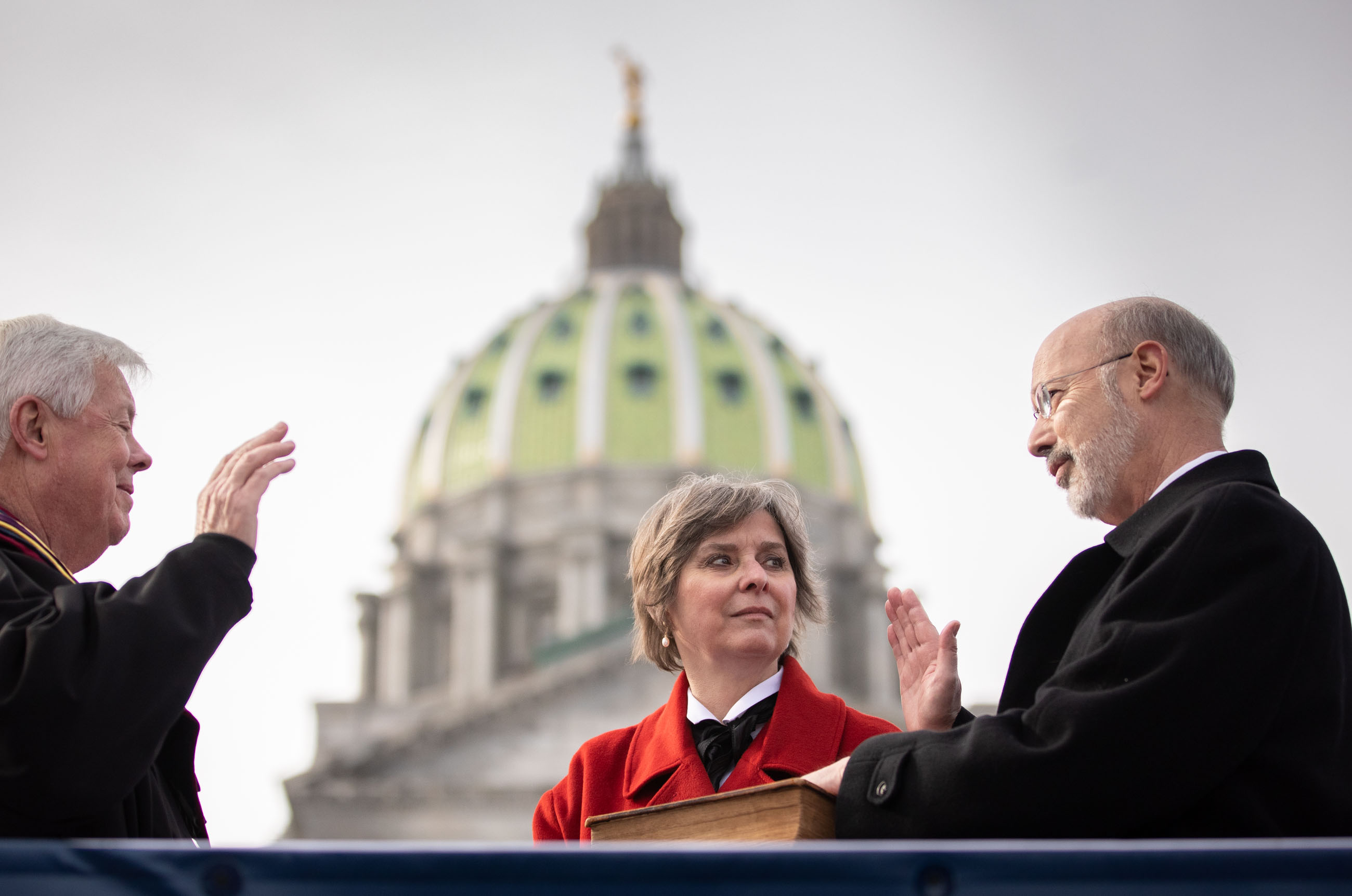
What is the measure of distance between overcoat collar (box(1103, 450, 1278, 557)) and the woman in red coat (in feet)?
2.59

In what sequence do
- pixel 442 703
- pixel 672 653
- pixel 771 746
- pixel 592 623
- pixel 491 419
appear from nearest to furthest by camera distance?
pixel 771 746
pixel 672 653
pixel 442 703
pixel 592 623
pixel 491 419

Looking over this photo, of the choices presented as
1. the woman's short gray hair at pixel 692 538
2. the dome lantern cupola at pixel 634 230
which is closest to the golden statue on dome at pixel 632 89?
the dome lantern cupola at pixel 634 230

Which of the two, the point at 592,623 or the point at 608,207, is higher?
the point at 608,207

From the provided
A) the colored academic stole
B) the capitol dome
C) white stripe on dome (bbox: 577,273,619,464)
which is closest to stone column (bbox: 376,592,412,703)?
the capitol dome

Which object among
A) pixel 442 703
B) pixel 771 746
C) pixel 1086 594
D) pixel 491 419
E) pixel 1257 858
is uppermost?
pixel 491 419

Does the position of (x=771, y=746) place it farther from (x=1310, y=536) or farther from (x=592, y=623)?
(x=592, y=623)

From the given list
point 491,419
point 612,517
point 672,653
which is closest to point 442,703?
point 612,517

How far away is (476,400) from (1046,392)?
→ 178ft

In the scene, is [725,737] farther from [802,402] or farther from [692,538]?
[802,402]

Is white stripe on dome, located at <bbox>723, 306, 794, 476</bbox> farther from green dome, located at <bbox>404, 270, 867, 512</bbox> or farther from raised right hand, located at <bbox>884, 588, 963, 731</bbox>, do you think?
raised right hand, located at <bbox>884, 588, 963, 731</bbox>

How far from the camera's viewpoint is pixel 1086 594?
280 cm

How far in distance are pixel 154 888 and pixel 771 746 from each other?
1.69 metres

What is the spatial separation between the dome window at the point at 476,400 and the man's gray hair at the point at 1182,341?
5377 cm

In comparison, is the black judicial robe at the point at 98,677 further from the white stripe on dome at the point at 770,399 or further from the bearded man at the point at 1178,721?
the white stripe on dome at the point at 770,399
